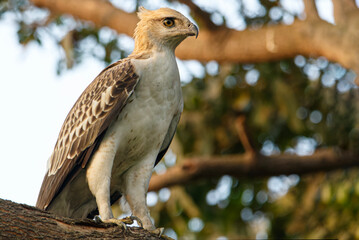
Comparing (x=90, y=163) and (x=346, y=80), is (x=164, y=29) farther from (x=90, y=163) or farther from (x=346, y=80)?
(x=346, y=80)

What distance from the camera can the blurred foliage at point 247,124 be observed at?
10664 millimetres

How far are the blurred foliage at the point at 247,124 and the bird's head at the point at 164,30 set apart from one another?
4.09m

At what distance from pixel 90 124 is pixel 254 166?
425cm

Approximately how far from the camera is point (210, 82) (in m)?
11.2

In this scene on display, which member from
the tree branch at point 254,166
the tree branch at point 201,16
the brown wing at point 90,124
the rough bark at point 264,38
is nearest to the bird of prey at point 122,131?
the brown wing at point 90,124

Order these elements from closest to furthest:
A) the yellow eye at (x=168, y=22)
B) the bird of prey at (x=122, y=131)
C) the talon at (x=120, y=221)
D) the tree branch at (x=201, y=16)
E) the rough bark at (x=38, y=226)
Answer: the rough bark at (x=38, y=226), the talon at (x=120, y=221), the bird of prey at (x=122, y=131), the yellow eye at (x=168, y=22), the tree branch at (x=201, y=16)

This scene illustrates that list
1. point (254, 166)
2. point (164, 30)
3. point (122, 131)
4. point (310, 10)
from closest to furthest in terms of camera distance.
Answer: point (122, 131), point (164, 30), point (254, 166), point (310, 10)

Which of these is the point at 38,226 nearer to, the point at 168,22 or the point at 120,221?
the point at 120,221

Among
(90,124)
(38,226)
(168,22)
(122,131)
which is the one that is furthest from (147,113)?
(38,226)

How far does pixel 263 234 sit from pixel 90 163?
6.61 m

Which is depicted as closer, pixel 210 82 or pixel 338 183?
→ pixel 338 183

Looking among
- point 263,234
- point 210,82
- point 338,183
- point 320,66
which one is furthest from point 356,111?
point 263,234

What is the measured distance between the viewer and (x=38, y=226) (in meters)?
4.59

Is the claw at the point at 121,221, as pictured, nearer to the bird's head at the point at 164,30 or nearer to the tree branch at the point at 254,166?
the bird's head at the point at 164,30
